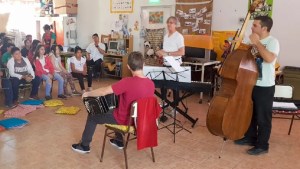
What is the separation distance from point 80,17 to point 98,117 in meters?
6.09

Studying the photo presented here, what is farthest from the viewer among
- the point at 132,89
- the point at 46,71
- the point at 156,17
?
the point at 156,17

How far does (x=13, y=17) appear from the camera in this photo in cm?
883

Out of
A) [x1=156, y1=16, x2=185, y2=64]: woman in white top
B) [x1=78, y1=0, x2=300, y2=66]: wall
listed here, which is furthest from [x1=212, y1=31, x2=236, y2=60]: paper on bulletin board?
[x1=156, y1=16, x2=185, y2=64]: woman in white top

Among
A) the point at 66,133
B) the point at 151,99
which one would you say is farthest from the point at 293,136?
the point at 66,133

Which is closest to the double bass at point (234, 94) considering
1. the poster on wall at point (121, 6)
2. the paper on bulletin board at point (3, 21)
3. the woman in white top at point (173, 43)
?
the woman in white top at point (173, 43)

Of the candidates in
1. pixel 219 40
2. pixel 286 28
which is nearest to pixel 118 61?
pixel 219 40

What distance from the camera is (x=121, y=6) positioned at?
748 cm

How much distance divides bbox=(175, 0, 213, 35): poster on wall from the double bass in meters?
3.18

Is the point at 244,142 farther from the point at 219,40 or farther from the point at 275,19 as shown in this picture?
the point at 219,40

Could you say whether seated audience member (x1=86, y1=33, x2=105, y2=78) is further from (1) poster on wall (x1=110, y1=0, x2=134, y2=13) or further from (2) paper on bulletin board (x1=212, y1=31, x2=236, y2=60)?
(2) paper on bulletin board (x1=212, y1=31, x2=236, y2=60)

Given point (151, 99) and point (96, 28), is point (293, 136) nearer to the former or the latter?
point (151, 99)

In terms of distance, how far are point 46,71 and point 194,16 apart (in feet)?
10.8

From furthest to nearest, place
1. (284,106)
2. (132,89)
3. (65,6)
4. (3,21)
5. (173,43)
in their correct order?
(65,6) < (3,21) < (173,43) < (284,106) < (132,89)

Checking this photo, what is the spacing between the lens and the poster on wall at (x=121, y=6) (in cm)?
731
